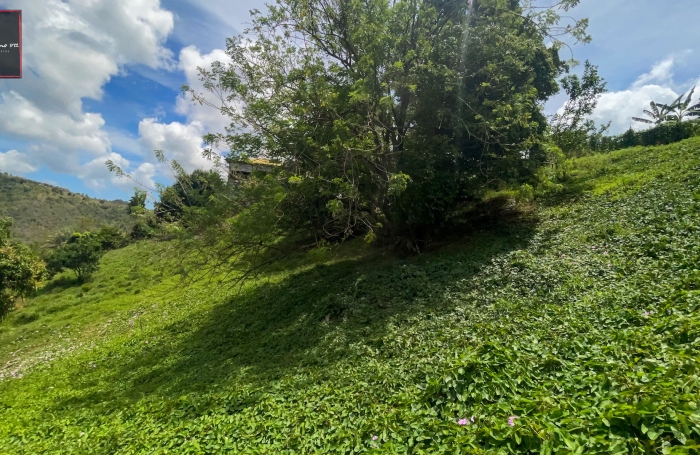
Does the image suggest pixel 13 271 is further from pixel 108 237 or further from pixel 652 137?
pixel 652 137

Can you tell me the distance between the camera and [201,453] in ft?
13.1

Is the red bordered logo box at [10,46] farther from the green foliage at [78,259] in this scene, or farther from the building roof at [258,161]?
the green foliage at [78,259]

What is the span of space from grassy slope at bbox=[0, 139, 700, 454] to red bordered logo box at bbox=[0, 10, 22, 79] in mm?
4843

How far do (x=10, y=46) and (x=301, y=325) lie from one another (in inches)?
361

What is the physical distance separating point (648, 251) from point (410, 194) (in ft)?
15.4

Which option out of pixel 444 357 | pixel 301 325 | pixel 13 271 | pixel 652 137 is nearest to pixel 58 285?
pixel 13 271

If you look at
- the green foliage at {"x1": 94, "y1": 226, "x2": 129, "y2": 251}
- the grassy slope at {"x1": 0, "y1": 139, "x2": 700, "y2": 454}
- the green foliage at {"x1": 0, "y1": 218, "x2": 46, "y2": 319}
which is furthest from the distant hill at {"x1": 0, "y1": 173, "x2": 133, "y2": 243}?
the grassy slope at {"x1": 0, "y1": 139, "x2": 700, "y2": 454}

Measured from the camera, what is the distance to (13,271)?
14.2 metres

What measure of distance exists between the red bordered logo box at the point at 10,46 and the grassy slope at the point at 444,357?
484 centimetres

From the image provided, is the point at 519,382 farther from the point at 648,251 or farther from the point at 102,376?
the point at 102,376

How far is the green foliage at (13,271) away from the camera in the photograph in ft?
46.4

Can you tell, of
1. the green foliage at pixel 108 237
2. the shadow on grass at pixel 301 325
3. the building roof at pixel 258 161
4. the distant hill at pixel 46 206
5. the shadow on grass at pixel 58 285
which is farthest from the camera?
the distant hill at pixel 46 206

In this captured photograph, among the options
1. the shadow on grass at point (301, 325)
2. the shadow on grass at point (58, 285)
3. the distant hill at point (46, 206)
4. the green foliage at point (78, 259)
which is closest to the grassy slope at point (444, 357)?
the shadow on grass at point (301, 325)

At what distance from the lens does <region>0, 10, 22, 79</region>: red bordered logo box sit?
800cm
